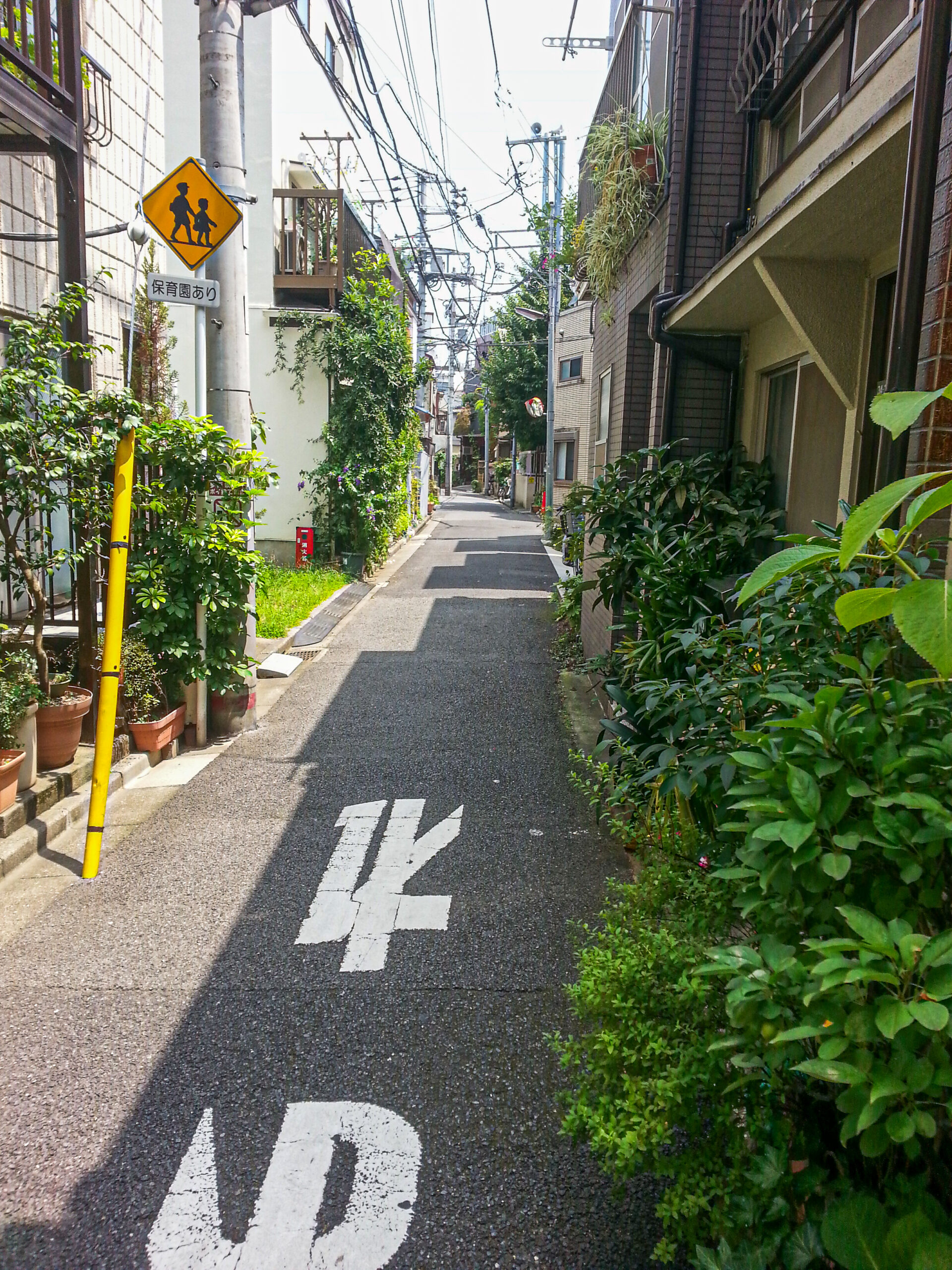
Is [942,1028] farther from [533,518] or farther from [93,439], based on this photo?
[533,518]

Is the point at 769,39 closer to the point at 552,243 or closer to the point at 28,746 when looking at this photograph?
the point at 28,746

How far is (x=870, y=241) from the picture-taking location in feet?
→ 12.6

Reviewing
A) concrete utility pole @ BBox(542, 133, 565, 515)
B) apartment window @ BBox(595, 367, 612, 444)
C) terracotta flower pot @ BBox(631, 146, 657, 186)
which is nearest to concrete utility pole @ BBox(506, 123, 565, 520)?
concrete utility pole @ BBox(542, 133, 565, 515)

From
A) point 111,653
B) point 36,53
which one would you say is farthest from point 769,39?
point 111,653

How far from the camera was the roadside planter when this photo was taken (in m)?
4.77

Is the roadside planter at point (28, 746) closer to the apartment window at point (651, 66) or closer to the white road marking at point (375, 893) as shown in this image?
the white road marking at point (375, 893)

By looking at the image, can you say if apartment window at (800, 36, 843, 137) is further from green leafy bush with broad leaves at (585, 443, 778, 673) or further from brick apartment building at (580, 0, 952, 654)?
green leafy bush with broad leaves at (585, 443, 778, 673)

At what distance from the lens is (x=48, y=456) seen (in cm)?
491

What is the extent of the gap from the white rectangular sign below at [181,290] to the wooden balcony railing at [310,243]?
887cm

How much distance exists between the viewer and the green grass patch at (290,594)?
1001cm

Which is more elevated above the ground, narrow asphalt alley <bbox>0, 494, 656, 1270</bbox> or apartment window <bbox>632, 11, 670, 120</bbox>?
apartment window <bbox>632, 11, 670, 120</bbox>

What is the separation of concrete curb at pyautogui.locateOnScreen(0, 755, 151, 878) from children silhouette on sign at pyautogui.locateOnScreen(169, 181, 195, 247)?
11.3 ft

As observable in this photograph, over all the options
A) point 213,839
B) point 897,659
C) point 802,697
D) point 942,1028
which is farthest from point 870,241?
point 213,839

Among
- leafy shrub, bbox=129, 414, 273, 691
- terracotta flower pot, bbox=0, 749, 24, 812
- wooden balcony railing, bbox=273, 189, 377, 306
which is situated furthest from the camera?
wooden balcony railing, bbox=273, 189, 377, 306
